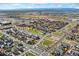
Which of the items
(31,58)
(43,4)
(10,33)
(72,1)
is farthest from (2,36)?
(72,1)

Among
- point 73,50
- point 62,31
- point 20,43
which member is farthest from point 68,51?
point 20,43

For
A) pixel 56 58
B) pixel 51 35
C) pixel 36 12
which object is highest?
pixel 36 12

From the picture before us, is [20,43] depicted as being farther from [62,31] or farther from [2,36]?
[62,31]

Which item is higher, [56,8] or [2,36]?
[56,8]

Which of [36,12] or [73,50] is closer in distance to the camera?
[73,50]

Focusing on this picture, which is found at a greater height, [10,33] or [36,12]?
[36,12]

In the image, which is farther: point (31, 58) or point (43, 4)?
point (43, 4)

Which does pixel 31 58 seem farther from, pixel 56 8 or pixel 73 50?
pixel 56 8

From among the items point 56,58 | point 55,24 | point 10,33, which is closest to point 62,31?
point 55,24
